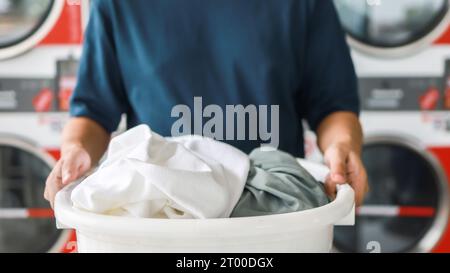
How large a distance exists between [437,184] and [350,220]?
94cm

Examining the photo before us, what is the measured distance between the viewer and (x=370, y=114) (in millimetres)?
1406

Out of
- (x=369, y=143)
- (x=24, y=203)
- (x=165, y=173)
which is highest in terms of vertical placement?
(x=165, y=173)

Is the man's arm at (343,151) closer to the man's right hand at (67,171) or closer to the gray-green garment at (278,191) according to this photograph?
the gray-green garment at (278,191)

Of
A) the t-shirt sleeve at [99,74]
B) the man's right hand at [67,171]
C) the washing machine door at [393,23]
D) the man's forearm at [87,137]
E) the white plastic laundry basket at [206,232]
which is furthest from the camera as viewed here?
the washing machine door at [393,23]

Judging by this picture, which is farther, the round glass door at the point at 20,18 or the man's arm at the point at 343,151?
the round glass door at the point at 20,18

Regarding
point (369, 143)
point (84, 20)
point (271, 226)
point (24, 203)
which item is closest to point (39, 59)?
point (84, 20)

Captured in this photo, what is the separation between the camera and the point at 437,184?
142 centimetres

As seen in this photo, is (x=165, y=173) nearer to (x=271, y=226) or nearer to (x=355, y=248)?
(x=271, y=226)

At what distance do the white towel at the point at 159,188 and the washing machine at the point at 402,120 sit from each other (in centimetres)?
92

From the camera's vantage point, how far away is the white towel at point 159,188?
495mm

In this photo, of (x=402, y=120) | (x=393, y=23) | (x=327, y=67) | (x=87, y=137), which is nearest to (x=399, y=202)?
(x=402, y=120)

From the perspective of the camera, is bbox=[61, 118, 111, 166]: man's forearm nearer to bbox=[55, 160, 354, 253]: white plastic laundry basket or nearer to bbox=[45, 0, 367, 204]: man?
bbox=[45, 0, 367, 204]: man

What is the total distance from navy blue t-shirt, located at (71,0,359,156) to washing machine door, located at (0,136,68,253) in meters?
0.62

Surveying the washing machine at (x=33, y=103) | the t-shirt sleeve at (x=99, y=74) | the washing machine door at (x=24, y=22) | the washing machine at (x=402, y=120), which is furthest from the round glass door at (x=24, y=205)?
the washing machine at (x=402, y=120)
